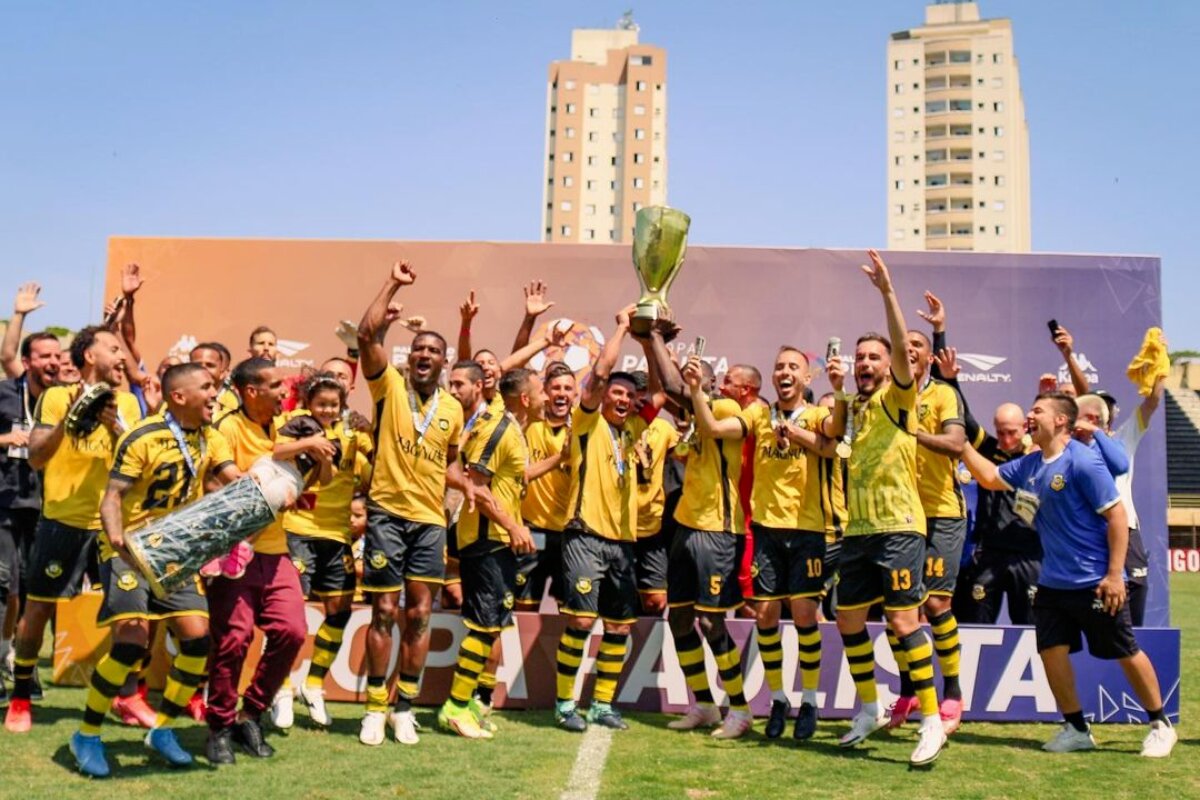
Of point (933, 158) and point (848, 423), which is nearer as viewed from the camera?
point (848, 423)

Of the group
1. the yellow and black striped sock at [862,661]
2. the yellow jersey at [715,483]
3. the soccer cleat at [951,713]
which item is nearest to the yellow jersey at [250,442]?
the yellow jersey at [715,483]

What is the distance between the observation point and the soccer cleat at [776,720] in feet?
23.1

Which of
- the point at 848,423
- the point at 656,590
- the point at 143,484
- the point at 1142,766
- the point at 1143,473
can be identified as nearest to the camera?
the point at 143,484

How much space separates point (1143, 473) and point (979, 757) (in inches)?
Answer: 278

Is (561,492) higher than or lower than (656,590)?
higher

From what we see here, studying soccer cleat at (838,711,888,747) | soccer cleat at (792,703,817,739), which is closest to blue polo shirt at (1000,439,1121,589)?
soccer cleat at (838,711,888,747)

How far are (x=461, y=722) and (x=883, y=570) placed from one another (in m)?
2.81

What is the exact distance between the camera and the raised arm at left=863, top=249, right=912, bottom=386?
20.0 ft

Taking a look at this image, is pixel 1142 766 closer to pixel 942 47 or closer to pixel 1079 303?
pixel 1079 303

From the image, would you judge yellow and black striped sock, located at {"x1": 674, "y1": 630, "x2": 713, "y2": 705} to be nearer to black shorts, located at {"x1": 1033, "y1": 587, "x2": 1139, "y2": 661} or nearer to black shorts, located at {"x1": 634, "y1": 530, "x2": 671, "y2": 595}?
black shorts, located at {"x1": 634, "y1": 530, "x2": 671, "y2": 595}

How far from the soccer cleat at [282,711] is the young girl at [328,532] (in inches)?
0.7

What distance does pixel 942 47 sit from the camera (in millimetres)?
86688

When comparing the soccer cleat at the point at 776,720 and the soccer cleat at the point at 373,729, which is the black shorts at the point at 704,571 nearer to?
the soccer cleat at the point at 776,720

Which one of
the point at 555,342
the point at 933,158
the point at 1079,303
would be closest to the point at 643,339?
the point at 555,342
